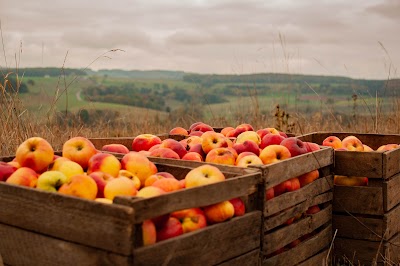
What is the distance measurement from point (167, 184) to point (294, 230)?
0.96 meters

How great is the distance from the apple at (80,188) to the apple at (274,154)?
1.13 metres

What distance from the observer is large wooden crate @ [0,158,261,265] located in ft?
6.57

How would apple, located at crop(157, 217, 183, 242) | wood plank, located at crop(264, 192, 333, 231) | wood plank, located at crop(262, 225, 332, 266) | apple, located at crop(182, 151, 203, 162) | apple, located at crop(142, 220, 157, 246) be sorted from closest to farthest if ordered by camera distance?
apple, located at crop(142, 220, 157, 246) < apple, located at crop(157, 217, 183, 242) < wood plank, located at crop(264, 192, 333, 231) < wood plank, located at crop(262, 225, 332, 266) < apple, located at crop(182, 151, 203, 162)

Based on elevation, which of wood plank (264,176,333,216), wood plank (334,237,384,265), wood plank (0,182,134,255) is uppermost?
wood plank (0,182,134,255)

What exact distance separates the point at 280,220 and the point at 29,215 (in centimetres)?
130

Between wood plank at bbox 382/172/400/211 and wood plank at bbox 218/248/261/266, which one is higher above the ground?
wood plank at bbox 382/172/400/211

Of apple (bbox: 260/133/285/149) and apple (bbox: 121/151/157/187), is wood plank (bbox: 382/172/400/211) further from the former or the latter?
apple (bbox: 121/151/157/187)

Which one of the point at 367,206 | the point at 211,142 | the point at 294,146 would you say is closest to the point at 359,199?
the point at 367,206

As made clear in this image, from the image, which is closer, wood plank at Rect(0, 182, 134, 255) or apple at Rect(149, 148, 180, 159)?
wood plank at Rect(0, 182, 134, 255)

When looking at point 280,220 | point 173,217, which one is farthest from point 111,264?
point 280,220

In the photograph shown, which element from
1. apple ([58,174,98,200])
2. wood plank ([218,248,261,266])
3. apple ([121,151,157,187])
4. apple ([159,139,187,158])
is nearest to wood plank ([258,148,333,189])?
wood plank ([218,248,261,266])

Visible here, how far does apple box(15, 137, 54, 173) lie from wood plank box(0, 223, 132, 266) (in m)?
0.36

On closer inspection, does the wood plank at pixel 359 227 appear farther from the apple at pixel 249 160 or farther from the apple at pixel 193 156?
the apple at pixel 193 156

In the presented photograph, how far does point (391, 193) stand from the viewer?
362 centimetres
